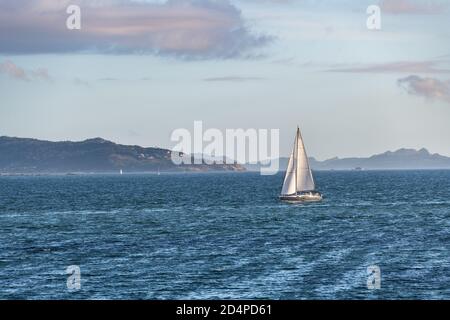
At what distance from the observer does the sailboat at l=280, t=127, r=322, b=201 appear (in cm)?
15082

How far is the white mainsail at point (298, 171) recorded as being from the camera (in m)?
151

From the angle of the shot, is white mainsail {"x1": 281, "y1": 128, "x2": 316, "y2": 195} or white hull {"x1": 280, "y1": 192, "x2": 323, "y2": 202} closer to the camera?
white mainsail {"x1": 281, "y1": 128, "x2": 316, "y2": 195}

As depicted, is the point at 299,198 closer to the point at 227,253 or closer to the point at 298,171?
the point at 298,171

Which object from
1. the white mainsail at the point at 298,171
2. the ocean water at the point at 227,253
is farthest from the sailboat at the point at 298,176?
the ocean water at the point at 227,253

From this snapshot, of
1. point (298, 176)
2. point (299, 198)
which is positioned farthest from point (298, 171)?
point (299, 198)

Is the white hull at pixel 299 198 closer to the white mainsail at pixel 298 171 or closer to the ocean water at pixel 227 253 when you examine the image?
the white mainsail at pixel 298 171

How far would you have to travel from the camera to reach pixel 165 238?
91125mm

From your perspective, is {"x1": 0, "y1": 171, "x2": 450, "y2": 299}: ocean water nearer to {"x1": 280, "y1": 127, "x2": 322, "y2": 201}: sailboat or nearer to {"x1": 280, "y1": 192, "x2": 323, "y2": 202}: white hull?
{"x1": 280, "y1": 127, "x2": 322, "y2": 201}: sailboat

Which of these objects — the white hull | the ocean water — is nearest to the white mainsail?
the white hull

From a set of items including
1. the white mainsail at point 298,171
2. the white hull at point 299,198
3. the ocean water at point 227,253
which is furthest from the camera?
the white hull at point 299,198

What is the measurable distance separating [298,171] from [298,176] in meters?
2.13

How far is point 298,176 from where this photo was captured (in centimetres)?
15425
